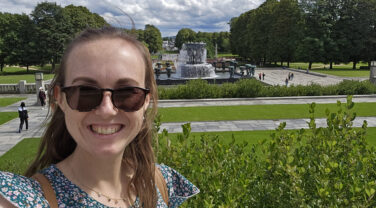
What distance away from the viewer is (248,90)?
21406 mm

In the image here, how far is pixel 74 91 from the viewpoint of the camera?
1561 mm

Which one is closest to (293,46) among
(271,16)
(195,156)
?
(271,16)

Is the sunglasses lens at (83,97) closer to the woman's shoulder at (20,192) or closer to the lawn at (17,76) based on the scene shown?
the woman's shoulder at (20,192)

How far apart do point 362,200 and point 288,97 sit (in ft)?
61.2

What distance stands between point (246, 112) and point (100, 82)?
15.5 meters

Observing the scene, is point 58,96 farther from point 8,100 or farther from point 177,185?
point 8,100

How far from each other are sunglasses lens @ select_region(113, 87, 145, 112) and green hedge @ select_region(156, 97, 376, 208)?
4.43 ft

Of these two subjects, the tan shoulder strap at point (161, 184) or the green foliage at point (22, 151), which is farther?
the green foliage at point (22, 151)

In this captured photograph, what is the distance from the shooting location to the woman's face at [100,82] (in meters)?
1.54

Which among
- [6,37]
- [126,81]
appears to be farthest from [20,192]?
[6,37]

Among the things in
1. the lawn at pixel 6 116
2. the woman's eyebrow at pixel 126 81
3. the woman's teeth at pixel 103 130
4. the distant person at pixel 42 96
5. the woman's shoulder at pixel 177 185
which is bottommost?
the lawn at pixel 6 116

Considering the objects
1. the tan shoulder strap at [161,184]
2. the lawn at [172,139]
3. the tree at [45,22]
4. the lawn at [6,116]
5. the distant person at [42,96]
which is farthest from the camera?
the tree at [45,22]

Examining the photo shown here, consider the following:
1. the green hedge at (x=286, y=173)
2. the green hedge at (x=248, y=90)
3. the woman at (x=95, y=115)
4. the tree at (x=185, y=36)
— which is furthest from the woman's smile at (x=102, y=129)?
the tree at (x=185, y=36)

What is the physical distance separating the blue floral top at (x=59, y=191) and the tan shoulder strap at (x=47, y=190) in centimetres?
3
